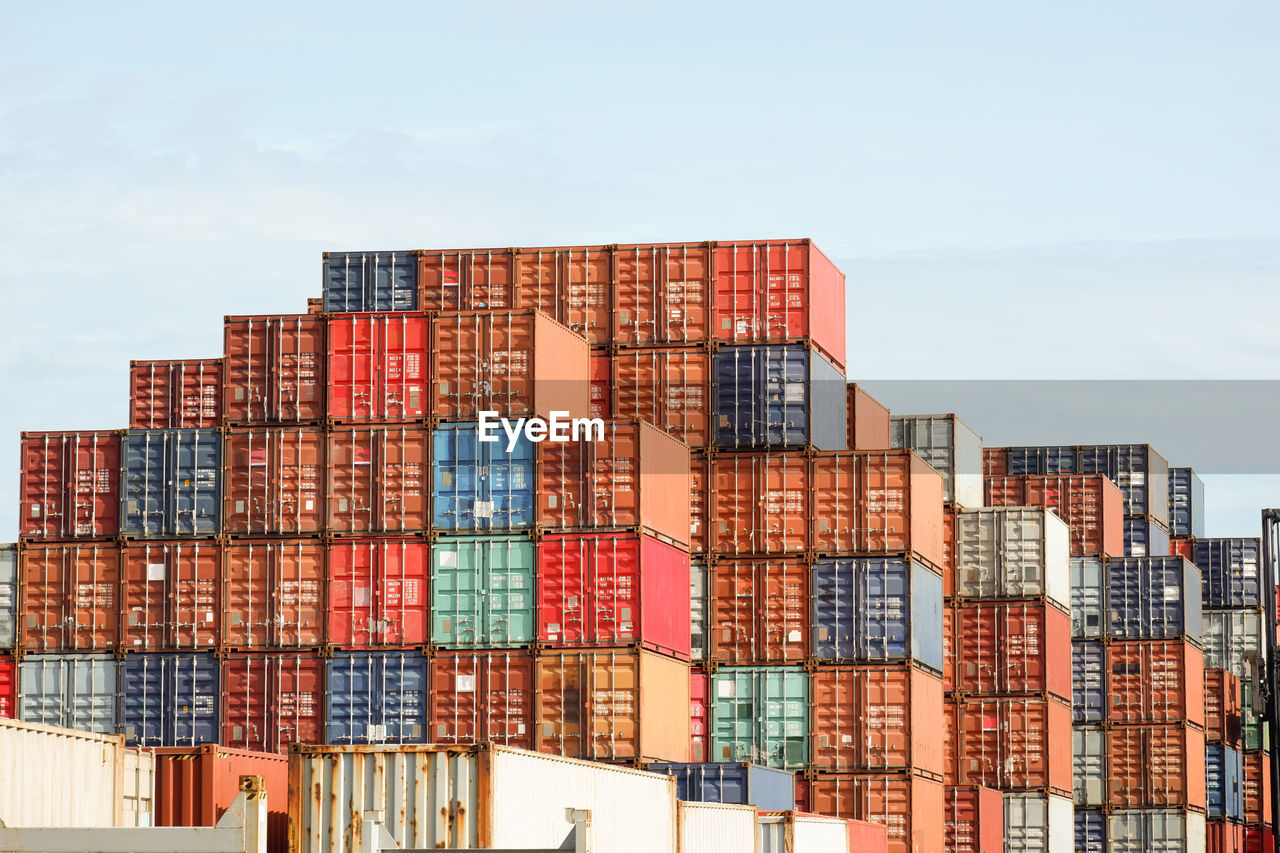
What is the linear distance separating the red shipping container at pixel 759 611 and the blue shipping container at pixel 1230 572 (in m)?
45.2

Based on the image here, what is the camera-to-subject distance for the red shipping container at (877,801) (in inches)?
1857

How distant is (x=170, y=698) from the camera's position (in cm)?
4475

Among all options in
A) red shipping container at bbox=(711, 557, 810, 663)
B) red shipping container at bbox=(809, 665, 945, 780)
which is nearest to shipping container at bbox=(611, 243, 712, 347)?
red shipping container at bbox=(711, 557, 810, 663)

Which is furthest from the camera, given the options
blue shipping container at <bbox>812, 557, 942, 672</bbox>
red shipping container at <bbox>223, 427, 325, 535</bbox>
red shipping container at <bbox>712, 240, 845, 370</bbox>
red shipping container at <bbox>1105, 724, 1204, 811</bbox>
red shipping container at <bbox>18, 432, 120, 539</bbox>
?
red shipping container at <bbox>1105, 724, 1204, 811</bbox>

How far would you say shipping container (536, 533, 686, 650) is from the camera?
43.0 m

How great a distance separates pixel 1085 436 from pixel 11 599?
33.7 m

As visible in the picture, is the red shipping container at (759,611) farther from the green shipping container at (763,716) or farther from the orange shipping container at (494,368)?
the orange shipping container at (494,368)

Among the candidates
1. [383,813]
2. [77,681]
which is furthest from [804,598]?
[383,813]

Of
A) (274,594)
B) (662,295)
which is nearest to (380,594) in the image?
(274,594)

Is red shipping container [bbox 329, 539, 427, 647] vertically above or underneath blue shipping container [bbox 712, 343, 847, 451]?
underneath

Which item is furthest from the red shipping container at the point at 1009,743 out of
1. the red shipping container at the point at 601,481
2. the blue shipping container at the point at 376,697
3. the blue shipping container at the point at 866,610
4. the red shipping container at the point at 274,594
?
the red shipping container at the point at 274,594

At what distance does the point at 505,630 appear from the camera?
4341 centimetres

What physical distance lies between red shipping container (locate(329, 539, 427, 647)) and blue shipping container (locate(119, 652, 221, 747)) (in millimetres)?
3053

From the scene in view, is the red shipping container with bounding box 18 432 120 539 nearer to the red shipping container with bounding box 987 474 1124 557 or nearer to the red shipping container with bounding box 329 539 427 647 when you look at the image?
the red shipping container with bounding box 329 539 427 647
